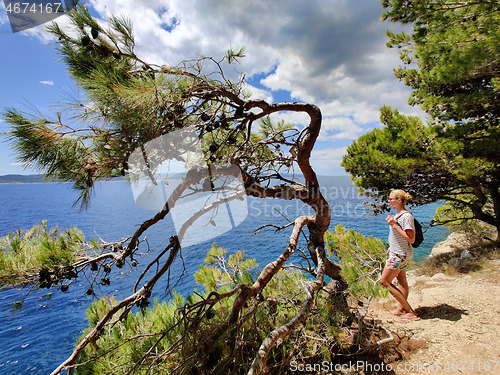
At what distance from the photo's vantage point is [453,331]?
2.72m

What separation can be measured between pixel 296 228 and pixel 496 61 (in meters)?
3.69

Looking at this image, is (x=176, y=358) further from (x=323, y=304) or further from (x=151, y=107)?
(x=151, y=107)

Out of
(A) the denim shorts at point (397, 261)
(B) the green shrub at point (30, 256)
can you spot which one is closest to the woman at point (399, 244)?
(A) the denim shorts at point (397, 261)

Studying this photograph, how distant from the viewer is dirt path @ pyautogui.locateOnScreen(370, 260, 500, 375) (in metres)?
2.26

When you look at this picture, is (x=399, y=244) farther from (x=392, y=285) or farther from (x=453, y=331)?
(x=453, y=331)

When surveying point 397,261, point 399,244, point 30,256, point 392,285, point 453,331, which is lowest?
point 453,331

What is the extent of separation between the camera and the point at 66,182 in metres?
1.86

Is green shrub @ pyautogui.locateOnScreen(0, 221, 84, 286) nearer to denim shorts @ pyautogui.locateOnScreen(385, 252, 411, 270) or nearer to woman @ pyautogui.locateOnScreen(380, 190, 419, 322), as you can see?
woman @ pyautogui.locateOnScreen(380, 190, 419, 322)

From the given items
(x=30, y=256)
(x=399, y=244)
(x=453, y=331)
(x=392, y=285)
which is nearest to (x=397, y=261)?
(x=399, y=244)

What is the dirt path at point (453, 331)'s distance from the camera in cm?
226

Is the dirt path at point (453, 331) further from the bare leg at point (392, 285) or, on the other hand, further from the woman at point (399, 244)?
the woman at point (399, 244)

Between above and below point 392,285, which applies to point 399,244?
above

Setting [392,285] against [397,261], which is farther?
[392,285]

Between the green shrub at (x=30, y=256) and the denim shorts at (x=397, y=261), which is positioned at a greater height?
the green shrub at (x=30, y=256)
